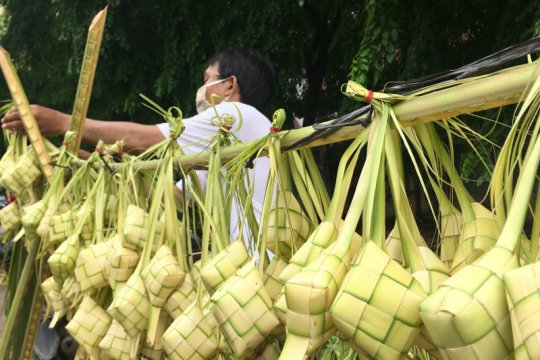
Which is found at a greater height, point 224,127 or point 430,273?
point 224,127

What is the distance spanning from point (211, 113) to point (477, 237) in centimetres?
84

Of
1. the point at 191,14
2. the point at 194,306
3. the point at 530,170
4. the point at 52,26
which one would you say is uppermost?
the point at 52,26

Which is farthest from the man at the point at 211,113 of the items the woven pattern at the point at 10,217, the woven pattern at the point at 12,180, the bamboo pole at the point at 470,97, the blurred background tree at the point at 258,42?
the bamboo pole at the point at 470,97

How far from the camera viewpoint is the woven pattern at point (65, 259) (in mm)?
1034

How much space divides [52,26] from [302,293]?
372cm

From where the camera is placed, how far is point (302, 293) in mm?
386

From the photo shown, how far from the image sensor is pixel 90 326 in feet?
3.12

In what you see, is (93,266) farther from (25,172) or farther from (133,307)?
(25,172)

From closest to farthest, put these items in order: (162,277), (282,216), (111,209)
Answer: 1. (282,216)
2. (162,277)
3. (111,209)

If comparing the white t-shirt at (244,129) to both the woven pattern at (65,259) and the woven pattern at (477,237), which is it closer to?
the woven pattern at (65,259)

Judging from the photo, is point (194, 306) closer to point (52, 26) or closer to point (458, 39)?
point (458, 39)

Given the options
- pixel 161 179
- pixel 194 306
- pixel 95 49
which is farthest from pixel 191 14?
pixel 194 306

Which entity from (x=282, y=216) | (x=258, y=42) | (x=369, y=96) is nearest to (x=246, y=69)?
(x=282, y=216)

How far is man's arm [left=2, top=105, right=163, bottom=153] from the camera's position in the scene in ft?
4.31
